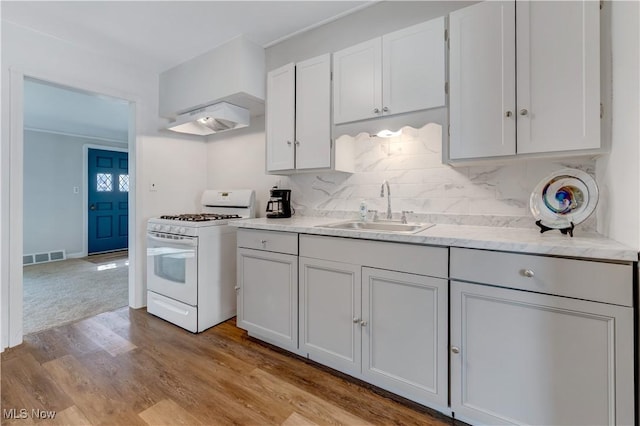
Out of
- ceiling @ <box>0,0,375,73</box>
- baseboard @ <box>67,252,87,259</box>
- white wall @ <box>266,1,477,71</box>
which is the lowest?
baseboard @ <box>67,252,87,259</box>

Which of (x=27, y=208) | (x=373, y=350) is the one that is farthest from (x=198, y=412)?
(x=27, y=208)

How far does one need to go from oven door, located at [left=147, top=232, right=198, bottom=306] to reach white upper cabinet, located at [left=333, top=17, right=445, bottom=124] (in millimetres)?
1625

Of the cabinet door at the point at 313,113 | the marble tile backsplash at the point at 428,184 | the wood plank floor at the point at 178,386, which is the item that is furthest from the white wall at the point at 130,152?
the cabinet door at the point at 313,113

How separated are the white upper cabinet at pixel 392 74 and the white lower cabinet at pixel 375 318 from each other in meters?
0.89

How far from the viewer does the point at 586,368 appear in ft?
3.76

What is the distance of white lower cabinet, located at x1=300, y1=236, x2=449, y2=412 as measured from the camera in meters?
1.47

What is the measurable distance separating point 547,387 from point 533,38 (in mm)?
1606

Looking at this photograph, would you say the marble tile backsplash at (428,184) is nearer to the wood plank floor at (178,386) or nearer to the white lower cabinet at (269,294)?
the white lower cabinet at (269,294)

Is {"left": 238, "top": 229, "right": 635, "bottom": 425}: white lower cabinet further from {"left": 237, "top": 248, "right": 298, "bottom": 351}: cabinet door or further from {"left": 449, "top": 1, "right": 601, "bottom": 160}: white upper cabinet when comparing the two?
{"left": 449, "top": 1, "right": 601, "bottom": 160}: white upper cabinet

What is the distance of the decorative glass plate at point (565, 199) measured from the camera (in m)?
1.39

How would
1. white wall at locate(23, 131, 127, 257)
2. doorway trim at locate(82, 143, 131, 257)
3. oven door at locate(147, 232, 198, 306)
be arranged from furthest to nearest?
doorway trim at locate(82, 143, 131, 257) < white wall at locate(23, 131, 127, 257) < oven door at locate(147, 232, 198, 306)

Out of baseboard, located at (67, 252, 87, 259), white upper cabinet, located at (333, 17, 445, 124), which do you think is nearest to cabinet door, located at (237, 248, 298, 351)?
white upper cabinet, located at (333, 17, 445, 124)

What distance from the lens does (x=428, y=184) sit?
2.07m

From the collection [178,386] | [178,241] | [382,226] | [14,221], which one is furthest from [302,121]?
[14,221]
